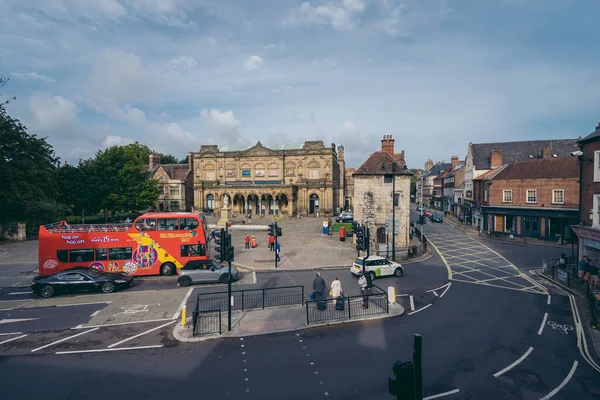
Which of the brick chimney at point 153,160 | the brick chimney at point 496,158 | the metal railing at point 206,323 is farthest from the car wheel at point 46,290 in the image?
the brick chimney at point 153,160

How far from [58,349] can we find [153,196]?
150 feet

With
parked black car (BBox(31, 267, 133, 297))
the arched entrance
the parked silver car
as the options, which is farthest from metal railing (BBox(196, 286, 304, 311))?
the arched entrance

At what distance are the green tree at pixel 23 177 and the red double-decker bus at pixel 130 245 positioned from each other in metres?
19.7

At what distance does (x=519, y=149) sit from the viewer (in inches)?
1817

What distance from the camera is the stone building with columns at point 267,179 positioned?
6272cm

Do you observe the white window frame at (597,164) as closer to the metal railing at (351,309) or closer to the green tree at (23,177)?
the metal railing at (351,309)

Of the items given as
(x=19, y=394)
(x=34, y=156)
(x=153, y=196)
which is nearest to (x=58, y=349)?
(x=19, y=394)

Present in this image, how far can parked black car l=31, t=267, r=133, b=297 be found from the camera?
1689 cm

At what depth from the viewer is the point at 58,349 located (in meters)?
11.0

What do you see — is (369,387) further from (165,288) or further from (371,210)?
(371,210)

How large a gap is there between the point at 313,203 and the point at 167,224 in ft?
148

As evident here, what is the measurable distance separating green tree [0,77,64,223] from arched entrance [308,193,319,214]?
39549 mm

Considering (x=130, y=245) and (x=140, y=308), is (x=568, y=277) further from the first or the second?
(x=130, y=245)

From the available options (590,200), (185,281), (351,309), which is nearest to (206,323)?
(351,309)
